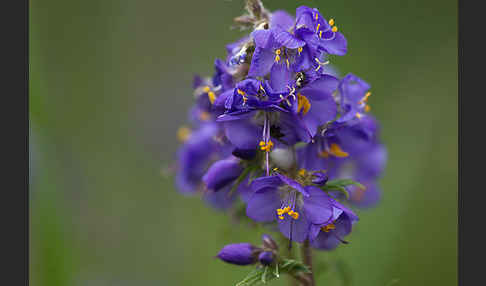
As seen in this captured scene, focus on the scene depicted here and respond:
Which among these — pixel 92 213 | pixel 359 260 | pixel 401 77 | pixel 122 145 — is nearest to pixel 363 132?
pixel 359 260

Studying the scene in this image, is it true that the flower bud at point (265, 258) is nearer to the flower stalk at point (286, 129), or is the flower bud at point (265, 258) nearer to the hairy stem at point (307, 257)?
the flower stalk at point (286, 129)

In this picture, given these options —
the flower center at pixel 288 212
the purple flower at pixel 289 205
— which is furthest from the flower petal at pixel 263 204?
the flower center at pixel 288 212

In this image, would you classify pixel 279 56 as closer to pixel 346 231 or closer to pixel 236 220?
pixel 346 231

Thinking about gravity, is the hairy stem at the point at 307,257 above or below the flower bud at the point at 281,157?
below

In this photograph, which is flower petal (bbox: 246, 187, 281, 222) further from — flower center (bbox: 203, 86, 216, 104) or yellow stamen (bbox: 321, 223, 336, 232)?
flower center (bbox: 203, 86, 216, 104)

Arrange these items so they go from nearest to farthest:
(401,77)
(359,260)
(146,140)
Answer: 1. (359,260)
2. (401,77)
3. (146,140)

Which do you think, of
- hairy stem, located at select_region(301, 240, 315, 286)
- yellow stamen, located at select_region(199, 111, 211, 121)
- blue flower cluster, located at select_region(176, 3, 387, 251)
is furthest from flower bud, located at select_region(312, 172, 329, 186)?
yellow stamen, located at select_region(199, 111, 211, 121)
